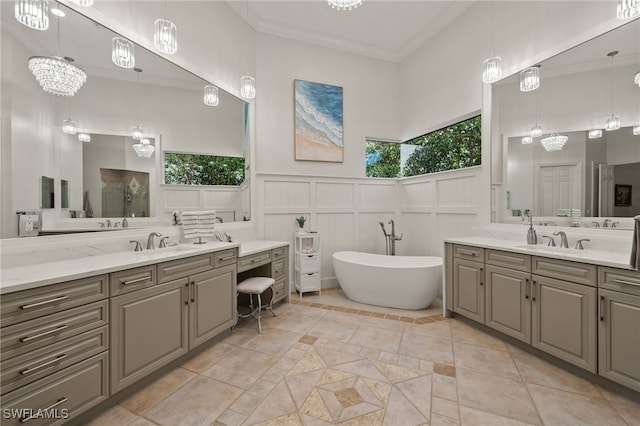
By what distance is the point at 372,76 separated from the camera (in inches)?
188

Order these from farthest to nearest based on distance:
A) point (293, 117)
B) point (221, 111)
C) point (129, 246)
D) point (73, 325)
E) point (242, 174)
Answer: point (293, 117) → point (242, 174) → point (221, 111) → point (129, 246) → point (73, 325)

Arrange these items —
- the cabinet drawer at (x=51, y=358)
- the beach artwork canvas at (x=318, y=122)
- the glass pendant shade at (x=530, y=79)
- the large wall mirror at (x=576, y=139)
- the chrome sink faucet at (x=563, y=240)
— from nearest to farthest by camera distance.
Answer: the cabinet drawer at (x=51, y=358) → the large wall mirror at (x=576, y=139) → the chrome sink faucet at (x=563, y=240) → the glass pendant shade at (x=530, y=79) → the beach artwork canvas at (x=318, y=122)

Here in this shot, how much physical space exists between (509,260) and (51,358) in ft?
11.2

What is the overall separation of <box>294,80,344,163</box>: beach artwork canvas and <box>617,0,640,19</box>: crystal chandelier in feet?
10.4

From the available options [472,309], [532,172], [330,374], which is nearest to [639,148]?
[532,172]

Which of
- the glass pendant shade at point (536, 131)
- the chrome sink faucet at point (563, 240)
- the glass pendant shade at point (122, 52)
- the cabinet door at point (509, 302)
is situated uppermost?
the glass pendant shade at point (122, 52)

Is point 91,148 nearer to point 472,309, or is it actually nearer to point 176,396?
point 176,396

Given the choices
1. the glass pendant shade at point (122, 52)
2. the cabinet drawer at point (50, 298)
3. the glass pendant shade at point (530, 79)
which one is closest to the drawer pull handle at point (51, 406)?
the cabinet drawer at point (50, 298)

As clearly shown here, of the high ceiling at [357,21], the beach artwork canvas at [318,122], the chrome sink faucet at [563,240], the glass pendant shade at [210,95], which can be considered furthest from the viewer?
the beach artwork canvas at [318,122]

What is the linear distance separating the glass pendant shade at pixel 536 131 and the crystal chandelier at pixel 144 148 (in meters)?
3.97

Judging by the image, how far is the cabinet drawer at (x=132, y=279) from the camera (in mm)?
1764

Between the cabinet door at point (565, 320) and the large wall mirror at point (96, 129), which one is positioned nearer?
the large wall mirror at point (96, 129)

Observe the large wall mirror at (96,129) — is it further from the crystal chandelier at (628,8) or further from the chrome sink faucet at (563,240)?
the crystal chandelier at (628,8)

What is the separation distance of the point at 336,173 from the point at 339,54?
2.00m
